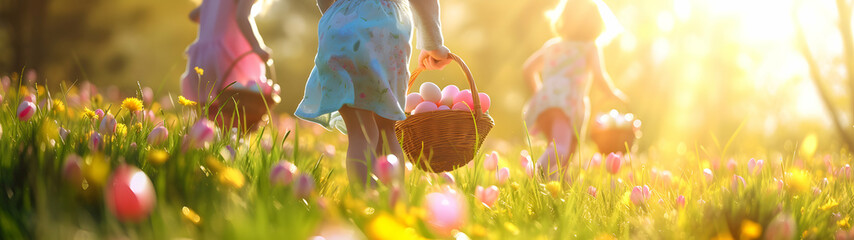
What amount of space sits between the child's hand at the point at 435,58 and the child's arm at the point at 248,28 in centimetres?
121

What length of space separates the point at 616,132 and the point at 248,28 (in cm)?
251

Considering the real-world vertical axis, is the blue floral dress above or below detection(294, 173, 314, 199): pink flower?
above

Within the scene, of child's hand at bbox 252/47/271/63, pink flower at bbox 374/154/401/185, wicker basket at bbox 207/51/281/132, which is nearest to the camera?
pink flower at bbox 374/154/401/185

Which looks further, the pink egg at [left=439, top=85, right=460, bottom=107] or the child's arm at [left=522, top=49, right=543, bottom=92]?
the child's arm at [left=522, top=49, right=543, bottom=92]

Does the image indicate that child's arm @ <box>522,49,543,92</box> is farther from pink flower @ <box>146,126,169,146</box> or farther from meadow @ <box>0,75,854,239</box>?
pink flower @ <box>146,126,169,146</box>

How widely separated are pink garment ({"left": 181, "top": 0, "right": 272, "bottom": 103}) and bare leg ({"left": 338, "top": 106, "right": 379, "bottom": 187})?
1.50 m

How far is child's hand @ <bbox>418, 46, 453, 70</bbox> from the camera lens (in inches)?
114

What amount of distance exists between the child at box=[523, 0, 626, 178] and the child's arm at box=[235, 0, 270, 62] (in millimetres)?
1738

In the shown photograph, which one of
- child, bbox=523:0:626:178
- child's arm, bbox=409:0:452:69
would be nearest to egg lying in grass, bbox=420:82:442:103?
child's arm, bbox=409:0:452:69

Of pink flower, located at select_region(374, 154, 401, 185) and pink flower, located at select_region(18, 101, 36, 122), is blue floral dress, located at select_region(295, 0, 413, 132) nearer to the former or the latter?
pink flower, located at select_region(374, 154, 401, 185)

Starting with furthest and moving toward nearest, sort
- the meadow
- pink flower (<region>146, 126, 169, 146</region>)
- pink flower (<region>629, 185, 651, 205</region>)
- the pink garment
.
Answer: the pink garment < pink flower (<region>629, 185, 651, 205</region>) < pink flower (<region>146, 126, 169, 146</region>) < the meadow

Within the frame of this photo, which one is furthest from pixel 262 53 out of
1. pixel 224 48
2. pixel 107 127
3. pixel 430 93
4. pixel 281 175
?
pixel 281 175

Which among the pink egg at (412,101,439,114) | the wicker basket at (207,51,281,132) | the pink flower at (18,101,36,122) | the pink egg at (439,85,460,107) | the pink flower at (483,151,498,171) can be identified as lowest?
the wicker basket at (207,51,281,132)

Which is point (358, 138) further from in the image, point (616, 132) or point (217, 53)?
point (616, 132)
